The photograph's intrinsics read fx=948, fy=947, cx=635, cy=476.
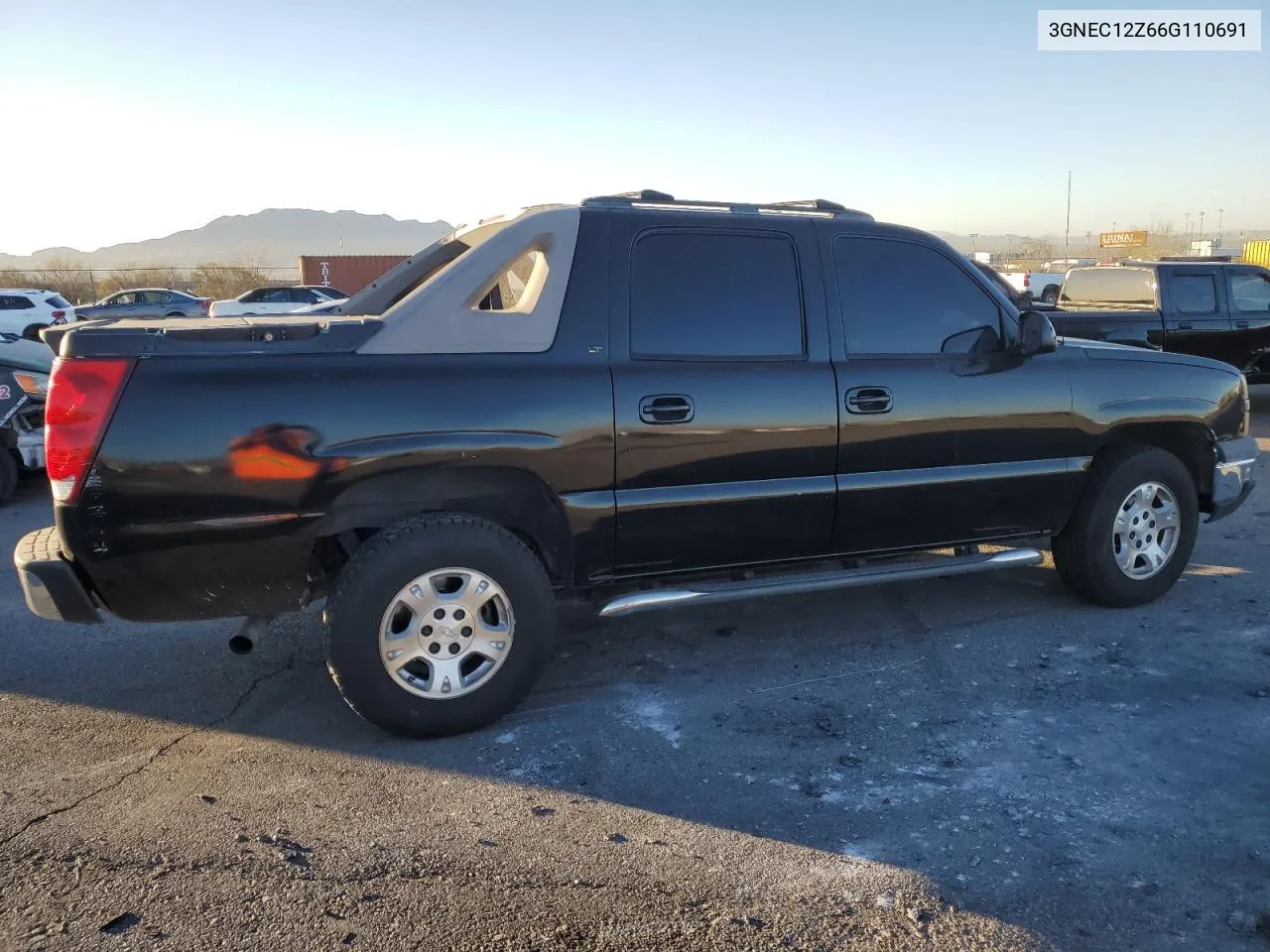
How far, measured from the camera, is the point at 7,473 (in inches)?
318

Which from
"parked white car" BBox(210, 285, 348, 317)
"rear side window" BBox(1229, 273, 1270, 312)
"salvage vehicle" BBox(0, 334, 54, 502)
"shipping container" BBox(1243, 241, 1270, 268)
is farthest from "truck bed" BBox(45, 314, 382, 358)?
"shipping container" BBox(1243, 241, 1270, 268)

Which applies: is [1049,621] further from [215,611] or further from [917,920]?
[215,611]

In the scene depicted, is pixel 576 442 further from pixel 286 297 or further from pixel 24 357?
pixel 286 297

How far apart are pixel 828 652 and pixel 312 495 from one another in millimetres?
2501

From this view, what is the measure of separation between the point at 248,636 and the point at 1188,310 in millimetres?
10430

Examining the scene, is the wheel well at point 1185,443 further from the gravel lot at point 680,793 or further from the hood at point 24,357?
the hood at point 24,357

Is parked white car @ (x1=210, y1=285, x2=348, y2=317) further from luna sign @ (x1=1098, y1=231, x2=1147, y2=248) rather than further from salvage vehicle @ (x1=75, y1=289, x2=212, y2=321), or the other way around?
luna sign @ (x1=1098, y1=231, x2=1147, y2=248)

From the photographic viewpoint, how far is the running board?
3.89 m

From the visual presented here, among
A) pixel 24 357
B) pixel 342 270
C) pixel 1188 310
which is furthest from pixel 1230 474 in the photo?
pixel 342 270

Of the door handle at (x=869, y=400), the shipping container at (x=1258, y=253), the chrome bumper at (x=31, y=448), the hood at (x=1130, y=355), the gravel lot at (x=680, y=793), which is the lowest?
the gravel lot at (x=680, y=793)

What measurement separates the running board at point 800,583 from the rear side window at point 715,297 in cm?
98

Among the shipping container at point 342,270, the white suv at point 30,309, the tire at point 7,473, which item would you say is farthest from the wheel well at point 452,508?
the shipping container at point 342,270

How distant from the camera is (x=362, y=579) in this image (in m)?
3.42

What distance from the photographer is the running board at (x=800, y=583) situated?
12.8 feet
